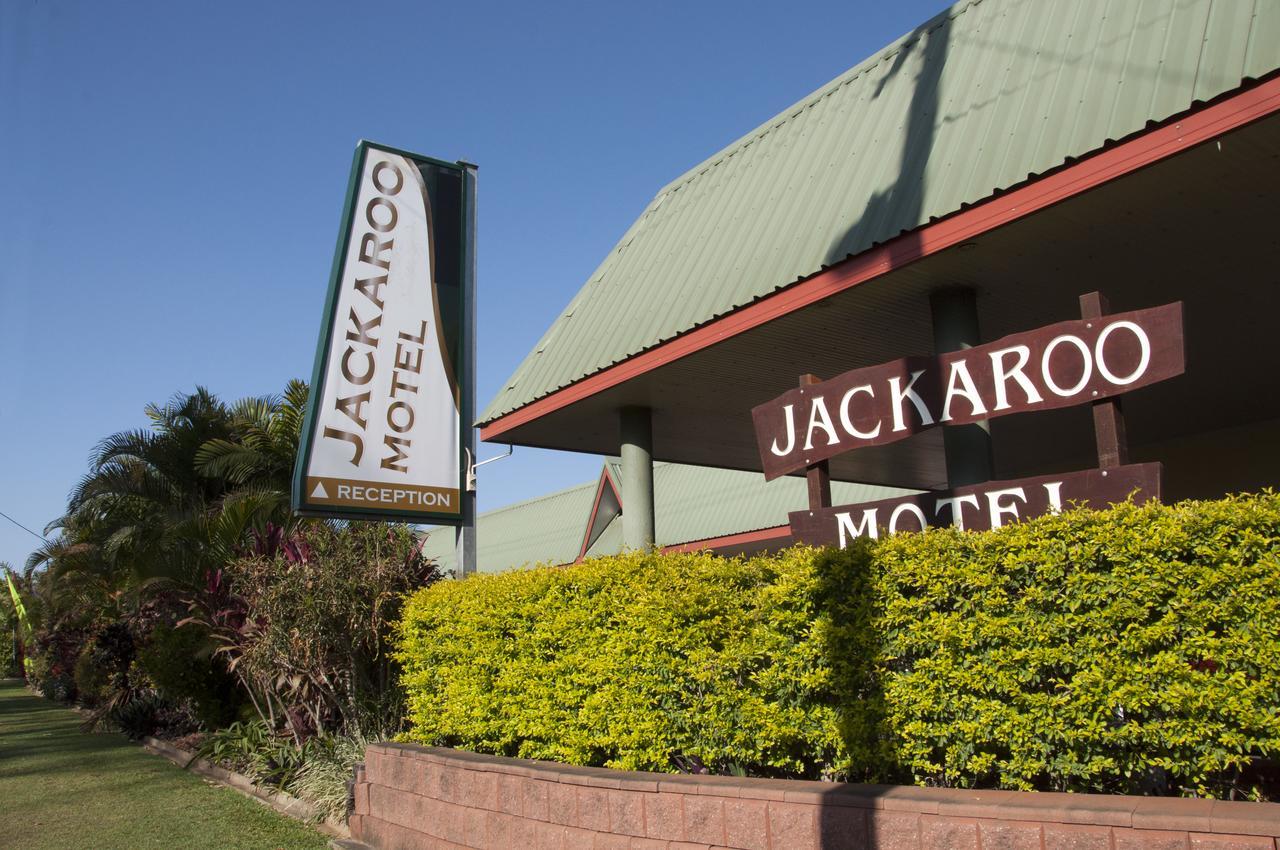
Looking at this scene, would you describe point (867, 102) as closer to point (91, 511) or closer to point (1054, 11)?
point (1054, 11)

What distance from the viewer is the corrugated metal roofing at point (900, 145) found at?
6379mm

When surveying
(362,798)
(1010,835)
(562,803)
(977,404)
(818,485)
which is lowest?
(362,798)

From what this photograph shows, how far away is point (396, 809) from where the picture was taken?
8.55 meters

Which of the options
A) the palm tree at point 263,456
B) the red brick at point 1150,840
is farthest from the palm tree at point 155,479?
the red brick at point 1150,840

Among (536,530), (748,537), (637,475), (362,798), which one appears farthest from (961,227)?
(536,530)

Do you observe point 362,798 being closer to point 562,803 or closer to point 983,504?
point 562,803

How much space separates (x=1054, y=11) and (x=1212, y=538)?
5.03 m

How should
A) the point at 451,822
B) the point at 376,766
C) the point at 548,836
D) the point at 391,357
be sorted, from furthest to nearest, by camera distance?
the point at 391,357
the point at 376,766
the point at 451,822
the point at 548,836

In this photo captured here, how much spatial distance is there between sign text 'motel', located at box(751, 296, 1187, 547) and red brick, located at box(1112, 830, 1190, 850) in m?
1.86

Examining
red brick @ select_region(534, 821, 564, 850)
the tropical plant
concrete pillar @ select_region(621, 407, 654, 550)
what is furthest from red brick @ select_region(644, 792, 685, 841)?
concrete pillar @ select_region(621, 407, 654, 550)

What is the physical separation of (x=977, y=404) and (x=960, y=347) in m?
1.81

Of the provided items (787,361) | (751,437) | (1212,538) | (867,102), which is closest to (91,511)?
(751,437)

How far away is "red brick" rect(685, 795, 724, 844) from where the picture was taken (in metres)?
5.66

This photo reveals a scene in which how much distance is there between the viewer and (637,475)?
1172 centimetres
